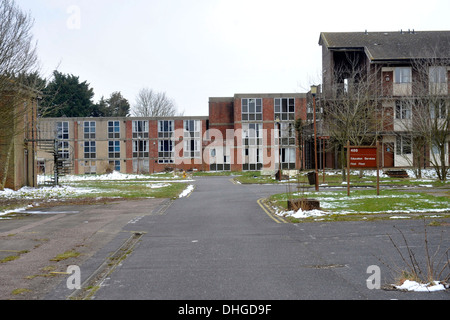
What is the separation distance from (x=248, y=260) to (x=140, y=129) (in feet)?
218

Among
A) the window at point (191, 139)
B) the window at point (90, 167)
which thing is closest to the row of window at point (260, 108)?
the window at point (191, 139)

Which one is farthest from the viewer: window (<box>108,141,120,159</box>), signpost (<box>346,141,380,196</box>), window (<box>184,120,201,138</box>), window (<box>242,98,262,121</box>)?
window (<box>108,141,120,159</box>)

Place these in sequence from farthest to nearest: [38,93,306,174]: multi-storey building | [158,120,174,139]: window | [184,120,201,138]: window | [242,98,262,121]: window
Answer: [158,120,174,139]: window, [184,120,201,138]: window, [38,93,306,174]: multi-storey building, [242,98,262,121]: window

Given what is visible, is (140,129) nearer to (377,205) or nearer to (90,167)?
(90,167)

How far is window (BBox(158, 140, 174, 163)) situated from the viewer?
74562 mm

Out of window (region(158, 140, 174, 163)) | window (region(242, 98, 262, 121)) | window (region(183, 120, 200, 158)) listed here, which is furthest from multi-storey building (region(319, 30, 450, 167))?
window (region(158, 140, 174, 163))

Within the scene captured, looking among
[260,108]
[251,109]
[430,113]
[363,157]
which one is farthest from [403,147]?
[363,157]

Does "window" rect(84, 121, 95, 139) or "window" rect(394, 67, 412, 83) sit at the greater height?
"window" rect(394, 67, 412, 83)

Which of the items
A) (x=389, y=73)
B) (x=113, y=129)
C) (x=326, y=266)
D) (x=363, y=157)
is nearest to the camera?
(x=326, y=266)

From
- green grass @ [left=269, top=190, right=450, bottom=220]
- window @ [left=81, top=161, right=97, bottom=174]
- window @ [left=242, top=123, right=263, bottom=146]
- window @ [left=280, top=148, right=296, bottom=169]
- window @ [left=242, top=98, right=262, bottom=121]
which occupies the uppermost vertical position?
window @ [left=242, top=98, right=262, bottom=121]

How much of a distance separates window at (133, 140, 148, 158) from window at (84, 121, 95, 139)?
6544 millimetres

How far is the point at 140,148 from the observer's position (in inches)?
2938

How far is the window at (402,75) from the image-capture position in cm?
4597

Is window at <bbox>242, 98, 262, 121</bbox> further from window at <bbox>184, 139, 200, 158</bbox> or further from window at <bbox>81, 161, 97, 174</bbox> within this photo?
window at <bbox>81, 161, 97, 174</bbox>
